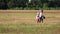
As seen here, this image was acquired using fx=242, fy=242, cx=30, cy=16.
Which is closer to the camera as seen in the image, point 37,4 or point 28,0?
point 37,4

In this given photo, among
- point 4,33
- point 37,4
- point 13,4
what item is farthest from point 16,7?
point 4,33

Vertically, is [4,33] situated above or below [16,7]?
above

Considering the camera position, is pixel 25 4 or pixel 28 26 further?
pixel 25 4

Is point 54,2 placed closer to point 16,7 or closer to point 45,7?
point 45,7

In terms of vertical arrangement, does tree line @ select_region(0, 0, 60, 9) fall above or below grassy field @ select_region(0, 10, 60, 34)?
below

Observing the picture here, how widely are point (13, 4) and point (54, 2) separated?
41.1 ft

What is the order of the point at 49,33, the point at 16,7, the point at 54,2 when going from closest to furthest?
the point at 49,33
the point at 16,7
the point at 54,2

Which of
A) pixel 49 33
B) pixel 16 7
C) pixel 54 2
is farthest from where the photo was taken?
pixel 54 2

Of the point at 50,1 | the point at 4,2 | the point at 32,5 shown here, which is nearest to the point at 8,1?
the point at 4,2

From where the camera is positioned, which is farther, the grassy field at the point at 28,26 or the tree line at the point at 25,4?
the tree line at the point at 25,4

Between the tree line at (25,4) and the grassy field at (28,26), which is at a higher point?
the grassy field at (28,26)

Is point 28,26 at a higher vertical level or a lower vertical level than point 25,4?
higher

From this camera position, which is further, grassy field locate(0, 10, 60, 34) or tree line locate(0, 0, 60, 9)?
tree line locate(0, 0, 60, 9)

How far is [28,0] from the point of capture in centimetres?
7238
